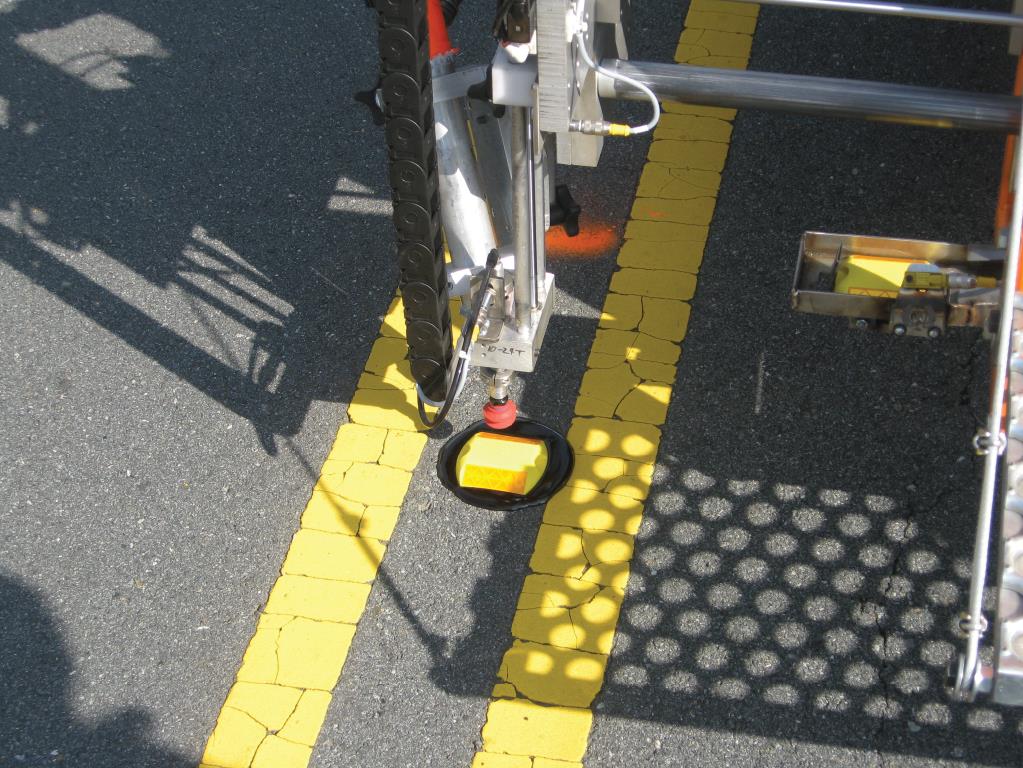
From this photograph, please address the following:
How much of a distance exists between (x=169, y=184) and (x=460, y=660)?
8.34ft

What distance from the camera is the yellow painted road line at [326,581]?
336cm

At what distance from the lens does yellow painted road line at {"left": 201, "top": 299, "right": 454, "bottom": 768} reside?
336 cm

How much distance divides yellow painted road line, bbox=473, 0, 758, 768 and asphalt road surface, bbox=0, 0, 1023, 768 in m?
0.06

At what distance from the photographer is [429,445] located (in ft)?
13.1

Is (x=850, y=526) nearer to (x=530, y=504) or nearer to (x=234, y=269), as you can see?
(x=530, y=504)

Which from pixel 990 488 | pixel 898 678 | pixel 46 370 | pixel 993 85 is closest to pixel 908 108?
pixel 990 488

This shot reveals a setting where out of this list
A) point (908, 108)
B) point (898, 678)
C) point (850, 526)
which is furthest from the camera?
point (850, 526)

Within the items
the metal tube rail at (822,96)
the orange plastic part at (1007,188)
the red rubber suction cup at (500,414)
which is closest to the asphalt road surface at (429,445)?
the red rubber suction cup at (500,414)

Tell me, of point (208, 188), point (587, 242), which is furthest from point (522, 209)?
point (208, 188)

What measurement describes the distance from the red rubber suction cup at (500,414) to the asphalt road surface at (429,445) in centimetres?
28

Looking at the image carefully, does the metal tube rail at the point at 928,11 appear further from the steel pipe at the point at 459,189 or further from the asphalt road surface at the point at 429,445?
the asphalt road surface at the point at 429,445

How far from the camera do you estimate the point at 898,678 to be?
10.9 ft

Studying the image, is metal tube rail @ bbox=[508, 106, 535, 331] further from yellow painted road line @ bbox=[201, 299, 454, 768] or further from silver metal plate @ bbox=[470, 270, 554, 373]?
yellow painted road line @ bbox=[201, 299, 454, 768]

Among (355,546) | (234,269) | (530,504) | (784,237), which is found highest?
(784,237)
